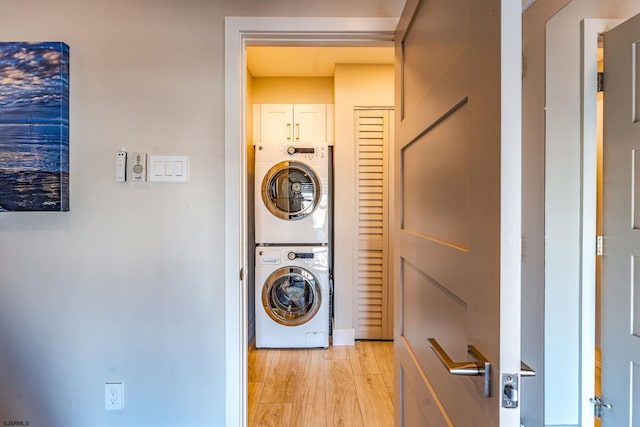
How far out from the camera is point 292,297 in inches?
106

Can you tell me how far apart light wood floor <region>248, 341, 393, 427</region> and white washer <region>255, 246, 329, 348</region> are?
11cm

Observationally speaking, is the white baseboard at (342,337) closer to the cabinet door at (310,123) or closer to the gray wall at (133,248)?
the gray wall at (133,248)

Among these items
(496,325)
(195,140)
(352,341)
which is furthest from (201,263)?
(352,341)

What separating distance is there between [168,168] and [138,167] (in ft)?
0.43

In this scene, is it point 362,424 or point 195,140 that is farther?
point 362,424

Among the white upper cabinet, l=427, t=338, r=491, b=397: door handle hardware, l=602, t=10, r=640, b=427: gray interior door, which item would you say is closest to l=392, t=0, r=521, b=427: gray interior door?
l=427, t=338, r=491, b=397: door handle hardware

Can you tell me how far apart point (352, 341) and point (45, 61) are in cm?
267

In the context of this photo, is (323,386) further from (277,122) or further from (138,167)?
(277,122)

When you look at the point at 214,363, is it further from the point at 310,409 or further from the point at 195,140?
the point at 195,140

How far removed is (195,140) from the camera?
1439mm

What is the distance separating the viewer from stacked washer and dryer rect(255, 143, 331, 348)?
2.62 metres

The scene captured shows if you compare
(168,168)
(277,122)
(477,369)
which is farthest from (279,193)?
(477,369)

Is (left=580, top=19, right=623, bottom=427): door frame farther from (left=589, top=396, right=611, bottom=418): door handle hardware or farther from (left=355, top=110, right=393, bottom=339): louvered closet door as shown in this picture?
(left=355, top=110, right=393, bottom=339): louvered closet door

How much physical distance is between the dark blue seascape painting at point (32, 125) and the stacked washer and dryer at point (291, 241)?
1.39 m
